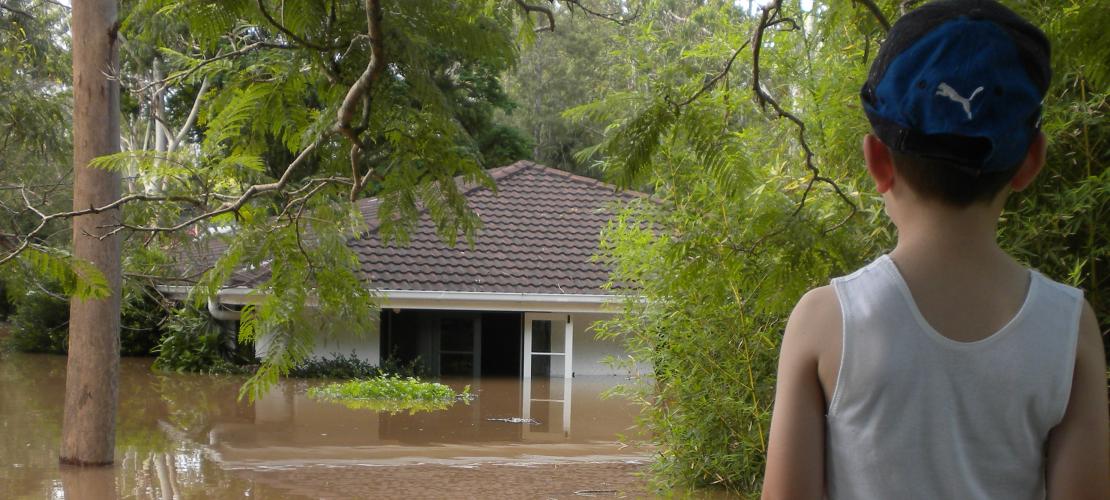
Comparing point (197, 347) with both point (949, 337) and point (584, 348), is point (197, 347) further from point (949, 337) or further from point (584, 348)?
point (949, 337)

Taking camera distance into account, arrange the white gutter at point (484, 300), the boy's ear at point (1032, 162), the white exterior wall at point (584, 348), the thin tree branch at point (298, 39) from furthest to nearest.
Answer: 1. the white exterior wall at point (584, 348)
2. the white gutter at point (484, 300)
3. the thin tree branch at point (298, 39)
4. the boy's ear at point (1032, 162)

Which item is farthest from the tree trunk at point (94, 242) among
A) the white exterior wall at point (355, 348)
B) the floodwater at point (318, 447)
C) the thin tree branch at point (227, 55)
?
the white exterior wall at point (355, 348)

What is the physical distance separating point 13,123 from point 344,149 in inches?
514

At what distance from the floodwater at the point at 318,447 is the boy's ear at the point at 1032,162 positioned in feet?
32.8

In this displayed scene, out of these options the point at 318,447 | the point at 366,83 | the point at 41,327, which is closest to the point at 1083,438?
the point at 366,83

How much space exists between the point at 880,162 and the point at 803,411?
0.35 meters

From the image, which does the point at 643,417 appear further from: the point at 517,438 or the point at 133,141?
the point at 133,141

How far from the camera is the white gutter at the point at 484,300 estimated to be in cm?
2097

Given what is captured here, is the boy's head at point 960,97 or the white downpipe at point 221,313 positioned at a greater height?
the boy's head at point 960,97

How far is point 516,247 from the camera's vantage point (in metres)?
23.1

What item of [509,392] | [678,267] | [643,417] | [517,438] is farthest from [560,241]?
[678,267]

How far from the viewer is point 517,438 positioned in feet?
49.4

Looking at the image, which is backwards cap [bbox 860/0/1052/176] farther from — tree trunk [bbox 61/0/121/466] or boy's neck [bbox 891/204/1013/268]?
tree trunk [bbox 61/0/121/466]

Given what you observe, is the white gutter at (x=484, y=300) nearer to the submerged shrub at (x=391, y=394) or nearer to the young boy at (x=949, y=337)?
the submerged shrub at (x=391, y=394)
